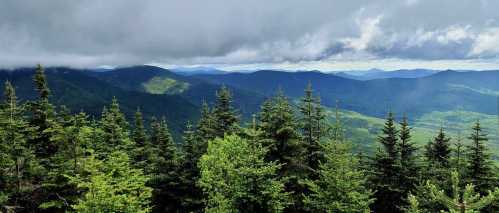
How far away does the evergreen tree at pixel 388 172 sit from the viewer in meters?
35.1

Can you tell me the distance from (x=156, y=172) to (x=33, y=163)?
17.1 m

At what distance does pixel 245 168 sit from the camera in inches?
968

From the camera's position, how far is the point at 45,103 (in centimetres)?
3938

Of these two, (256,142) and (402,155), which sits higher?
(256,142)

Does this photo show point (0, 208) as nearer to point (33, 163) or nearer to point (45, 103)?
point (33, 163)

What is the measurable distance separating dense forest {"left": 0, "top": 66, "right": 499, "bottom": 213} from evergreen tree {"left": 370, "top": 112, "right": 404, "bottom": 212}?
0.09m

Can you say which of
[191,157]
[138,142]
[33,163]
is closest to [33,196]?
[33,163]

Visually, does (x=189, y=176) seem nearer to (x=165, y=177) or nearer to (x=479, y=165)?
(x=165, y=177)

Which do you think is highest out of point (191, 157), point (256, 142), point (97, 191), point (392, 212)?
point (256, 142)

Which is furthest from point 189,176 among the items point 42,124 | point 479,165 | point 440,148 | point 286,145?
point 440,148

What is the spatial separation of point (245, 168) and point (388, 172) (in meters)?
16.7

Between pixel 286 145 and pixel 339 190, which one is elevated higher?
pixel 286 145

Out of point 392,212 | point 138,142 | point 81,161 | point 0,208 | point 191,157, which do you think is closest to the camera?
point 0,208

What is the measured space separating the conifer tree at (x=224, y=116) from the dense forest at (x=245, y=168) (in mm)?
109
